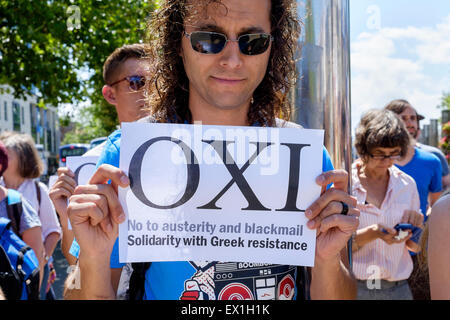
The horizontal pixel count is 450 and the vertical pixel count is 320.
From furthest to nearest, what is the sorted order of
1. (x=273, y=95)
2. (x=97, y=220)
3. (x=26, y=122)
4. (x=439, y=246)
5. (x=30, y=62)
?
(x=26, y=122)
(x=30, y=62)
(x=273, y=95)
(x=439, y=246)
(x=97, y=220)

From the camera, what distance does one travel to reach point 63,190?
233cm

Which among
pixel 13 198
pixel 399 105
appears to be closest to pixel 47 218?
pixel 13 198

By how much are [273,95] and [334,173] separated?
50 cm

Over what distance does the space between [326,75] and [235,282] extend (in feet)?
3.32

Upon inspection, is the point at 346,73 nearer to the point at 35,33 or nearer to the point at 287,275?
the point at 287,275

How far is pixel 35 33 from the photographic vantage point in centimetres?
727

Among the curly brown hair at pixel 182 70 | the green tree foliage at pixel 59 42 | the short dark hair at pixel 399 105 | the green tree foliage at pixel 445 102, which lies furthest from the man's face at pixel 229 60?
the green tree foliage at pixel 445 102

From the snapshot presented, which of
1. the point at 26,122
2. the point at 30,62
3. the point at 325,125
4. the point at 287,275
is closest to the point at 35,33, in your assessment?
the point at 30,62

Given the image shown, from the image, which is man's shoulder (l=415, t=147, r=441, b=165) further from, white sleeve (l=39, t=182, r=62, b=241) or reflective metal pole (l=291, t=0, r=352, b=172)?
white sleeve (l=39, t=182, r=62, b=241)

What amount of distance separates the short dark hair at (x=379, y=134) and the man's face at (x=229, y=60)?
6.66ft

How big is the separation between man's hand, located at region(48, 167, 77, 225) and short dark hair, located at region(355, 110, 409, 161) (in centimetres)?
209

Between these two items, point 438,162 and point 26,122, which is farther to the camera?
point 26,122

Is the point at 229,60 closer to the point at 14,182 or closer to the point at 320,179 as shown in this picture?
the point at 320,179
